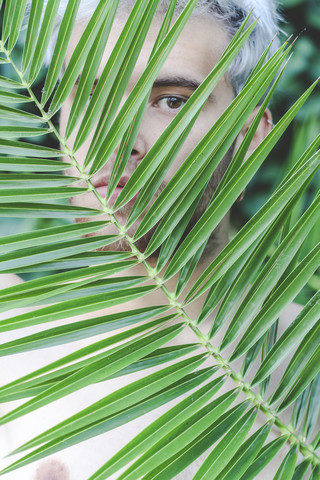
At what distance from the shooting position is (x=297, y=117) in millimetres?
1219

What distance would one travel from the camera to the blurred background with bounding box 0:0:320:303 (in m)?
1.18

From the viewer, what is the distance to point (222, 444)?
441mm

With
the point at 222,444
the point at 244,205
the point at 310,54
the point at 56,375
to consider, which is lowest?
the point at 222,444

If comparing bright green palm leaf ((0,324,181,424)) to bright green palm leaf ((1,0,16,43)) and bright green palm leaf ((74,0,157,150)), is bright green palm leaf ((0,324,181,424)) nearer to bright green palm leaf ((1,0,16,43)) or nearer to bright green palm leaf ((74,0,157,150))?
bright green palm leaf ((74,0,157,150))

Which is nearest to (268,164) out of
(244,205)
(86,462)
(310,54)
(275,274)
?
(244,205)

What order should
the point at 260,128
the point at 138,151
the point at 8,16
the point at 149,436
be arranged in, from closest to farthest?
1. the point at 149,436
2. the point at 8,16
3. the point at 138,151
4. the point at 260,128

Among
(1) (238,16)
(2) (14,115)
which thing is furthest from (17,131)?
(1) (238,16)

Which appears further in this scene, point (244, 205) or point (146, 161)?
point (244, 205)

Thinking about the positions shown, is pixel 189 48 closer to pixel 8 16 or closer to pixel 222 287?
pixel 8 16

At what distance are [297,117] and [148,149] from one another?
46 cm

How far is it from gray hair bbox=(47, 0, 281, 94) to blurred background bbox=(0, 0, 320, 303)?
5cm

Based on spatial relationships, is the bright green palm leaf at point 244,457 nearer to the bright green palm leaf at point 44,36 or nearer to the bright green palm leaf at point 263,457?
the bright green palm leaf at point 263,457

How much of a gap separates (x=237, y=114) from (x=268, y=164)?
788 mm

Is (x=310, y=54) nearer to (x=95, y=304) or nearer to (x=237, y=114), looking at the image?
(x=237, y=114)
